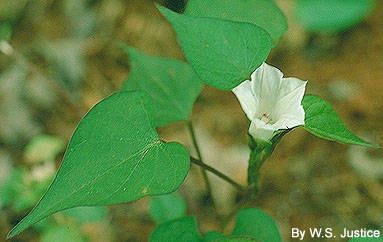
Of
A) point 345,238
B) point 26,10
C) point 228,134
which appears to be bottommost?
point 345,238

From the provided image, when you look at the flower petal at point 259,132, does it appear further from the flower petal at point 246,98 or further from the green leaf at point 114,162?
the green leaf at point 114,162

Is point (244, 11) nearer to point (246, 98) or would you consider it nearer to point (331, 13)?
point (246, 98)

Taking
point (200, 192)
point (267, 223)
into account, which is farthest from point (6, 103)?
point (267, 223)

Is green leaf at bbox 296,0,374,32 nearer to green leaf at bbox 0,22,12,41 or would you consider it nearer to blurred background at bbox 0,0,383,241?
blurred background at bbox 0,0,383,241

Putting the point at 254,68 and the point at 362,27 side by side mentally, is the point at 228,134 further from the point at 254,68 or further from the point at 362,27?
the point at 254,68

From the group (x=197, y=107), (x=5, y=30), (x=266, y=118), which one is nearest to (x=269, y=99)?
(x=266, y=118)

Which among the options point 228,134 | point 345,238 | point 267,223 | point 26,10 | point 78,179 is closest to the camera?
point 78,179
